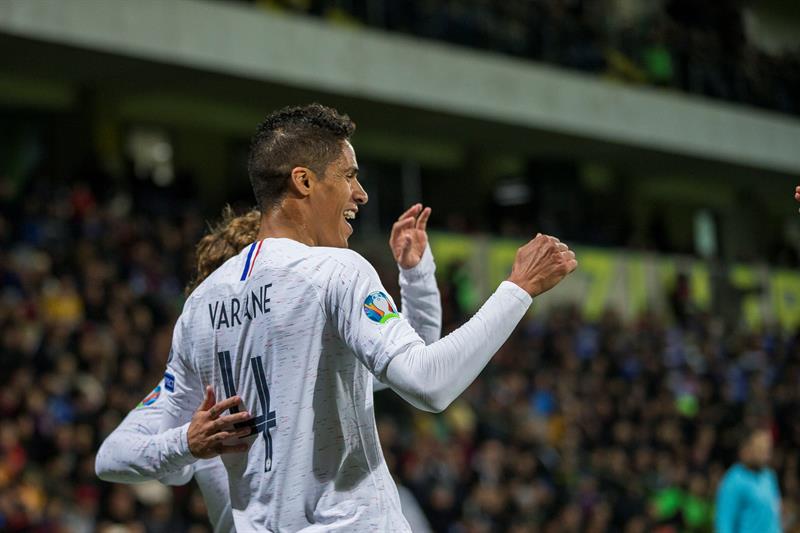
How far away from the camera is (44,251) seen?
454 inches

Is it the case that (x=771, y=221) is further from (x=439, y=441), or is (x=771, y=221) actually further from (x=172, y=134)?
(x=439, y=441)

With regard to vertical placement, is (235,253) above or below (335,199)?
below

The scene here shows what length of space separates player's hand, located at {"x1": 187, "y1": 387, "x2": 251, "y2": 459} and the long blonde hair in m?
0.75

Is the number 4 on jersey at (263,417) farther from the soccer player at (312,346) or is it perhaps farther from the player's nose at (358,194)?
the player's nose at (358,194)

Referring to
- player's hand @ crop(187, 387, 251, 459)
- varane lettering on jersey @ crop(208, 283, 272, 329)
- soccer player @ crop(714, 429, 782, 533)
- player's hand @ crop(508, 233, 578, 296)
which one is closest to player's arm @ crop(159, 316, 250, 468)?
player's hand @ crop(187, 387, 251, 459)

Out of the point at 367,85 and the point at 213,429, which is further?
the point at 367,85

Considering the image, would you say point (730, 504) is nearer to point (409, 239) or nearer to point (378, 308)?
point (409, 239)

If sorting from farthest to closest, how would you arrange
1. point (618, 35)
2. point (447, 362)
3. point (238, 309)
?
point (618, 35), point (238, 309), point (447, 362)

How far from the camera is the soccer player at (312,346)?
2656 mm

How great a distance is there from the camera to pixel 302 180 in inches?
116

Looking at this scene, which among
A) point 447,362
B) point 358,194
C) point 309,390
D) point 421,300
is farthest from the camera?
point 421,300

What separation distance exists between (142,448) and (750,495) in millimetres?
6119

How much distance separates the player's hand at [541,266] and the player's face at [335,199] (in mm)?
435

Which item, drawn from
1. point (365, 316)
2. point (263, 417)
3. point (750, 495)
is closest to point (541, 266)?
point (365, 316)
